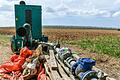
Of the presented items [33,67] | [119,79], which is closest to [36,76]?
[33,67]

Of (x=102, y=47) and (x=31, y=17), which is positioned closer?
(x=31, y=17)

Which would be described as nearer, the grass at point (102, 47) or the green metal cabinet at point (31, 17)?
the green metal cabinet at point (31, 17)

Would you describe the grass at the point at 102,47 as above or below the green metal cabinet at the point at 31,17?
below

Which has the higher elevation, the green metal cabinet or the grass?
the green metal cabinet

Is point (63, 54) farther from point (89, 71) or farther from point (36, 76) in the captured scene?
point (89, 71)

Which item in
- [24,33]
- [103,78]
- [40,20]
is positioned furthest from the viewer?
[40,20]

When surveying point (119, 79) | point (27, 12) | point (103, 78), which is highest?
point (27, 12)

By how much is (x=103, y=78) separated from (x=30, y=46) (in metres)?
5.78

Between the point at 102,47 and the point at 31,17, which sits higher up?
the point at 31,17

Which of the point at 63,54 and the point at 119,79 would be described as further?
the point at 119,79

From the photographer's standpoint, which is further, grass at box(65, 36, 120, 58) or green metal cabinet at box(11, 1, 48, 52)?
grass at box(65, 36, 120, 58)

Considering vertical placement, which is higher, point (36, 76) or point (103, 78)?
point (103, 78)

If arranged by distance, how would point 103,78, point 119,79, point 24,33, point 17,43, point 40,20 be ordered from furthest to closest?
point 40,20 < point 17,43 < point 24,33 < point 119,79 < point 103,78

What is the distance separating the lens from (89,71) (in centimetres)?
598
